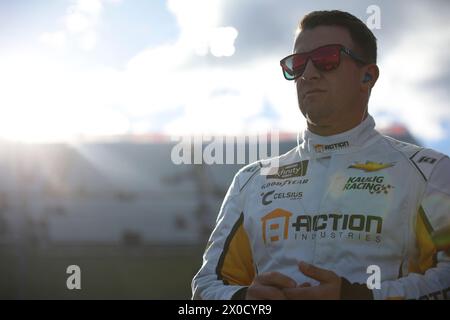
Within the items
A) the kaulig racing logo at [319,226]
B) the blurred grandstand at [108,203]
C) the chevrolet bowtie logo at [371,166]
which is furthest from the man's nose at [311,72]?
the blurred grandstand at [108,203]

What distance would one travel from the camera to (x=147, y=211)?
2039 centimetres

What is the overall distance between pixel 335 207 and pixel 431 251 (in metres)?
0.42

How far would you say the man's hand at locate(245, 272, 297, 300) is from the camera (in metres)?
2.16

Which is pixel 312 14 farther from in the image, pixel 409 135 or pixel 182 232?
pixel 409 135

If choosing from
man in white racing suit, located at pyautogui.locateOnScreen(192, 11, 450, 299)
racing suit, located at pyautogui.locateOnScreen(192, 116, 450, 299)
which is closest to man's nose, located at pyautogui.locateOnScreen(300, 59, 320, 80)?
man in white racing suit, located at pyautogui.locateOnScreen(192, 11, 450, 299)

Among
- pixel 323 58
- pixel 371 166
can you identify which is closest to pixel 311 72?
pixel 323 58

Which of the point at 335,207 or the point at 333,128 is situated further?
the point at 333,128

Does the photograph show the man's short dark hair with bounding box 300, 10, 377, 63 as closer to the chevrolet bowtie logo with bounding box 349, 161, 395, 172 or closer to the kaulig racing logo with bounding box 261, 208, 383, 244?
the chevrolet bowtie logo with bounding box 349, 161, 395, 172

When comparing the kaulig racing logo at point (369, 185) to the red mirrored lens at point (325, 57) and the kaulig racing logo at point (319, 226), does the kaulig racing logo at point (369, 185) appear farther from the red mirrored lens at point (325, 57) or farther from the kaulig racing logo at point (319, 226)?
the red mirrored lens at point (325, 57)

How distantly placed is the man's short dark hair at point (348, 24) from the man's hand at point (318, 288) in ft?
3.40

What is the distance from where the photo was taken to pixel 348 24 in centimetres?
261

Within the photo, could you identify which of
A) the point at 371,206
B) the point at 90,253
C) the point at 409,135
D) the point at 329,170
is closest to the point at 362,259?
the point at 371,206

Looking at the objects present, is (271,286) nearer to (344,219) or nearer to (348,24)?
(344,219)

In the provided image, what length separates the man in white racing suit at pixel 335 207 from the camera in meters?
2.19
